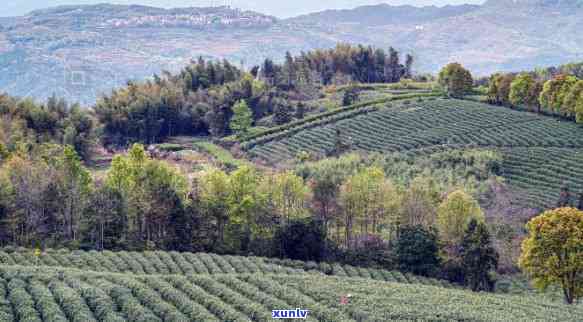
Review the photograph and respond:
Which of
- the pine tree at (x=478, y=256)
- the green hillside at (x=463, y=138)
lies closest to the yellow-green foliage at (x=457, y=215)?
the pine tree at (x=478, y=256)

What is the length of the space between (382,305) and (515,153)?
176ft

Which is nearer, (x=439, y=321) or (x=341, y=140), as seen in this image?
(x=439, y=321)

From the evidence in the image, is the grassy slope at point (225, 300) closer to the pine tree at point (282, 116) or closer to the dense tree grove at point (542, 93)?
the dense tree grove at point (542, 93)

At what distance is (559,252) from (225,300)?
2565 cm

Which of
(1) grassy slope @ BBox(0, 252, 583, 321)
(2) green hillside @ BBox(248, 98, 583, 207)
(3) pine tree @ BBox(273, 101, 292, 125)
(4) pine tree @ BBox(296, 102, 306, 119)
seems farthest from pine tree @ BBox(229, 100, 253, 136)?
(1) grassy slope @ BBox(0, 252, 583, 321)

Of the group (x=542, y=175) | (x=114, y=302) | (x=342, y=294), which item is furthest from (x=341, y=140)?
(x=114, y=302)

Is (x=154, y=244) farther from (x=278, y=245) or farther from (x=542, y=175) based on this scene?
(x=542, y=175)

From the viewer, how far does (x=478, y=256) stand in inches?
2164

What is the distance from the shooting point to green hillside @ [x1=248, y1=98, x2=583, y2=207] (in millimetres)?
79312

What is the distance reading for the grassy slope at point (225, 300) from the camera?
107 ft

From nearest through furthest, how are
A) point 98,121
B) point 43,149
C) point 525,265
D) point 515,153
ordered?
point 525,265 < point 43,149 < point 515,153 < point 98,121

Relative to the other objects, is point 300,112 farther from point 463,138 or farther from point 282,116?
point 463,138

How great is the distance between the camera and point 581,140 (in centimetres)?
8919

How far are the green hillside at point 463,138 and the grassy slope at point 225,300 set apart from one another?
36322 mm
